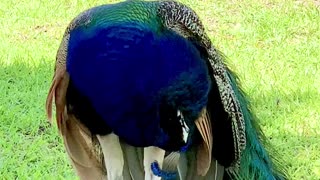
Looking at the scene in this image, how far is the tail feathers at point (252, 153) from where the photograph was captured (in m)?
2.51

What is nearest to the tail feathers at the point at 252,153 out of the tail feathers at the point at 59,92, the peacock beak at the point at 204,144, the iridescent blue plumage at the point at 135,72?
the peacock beak at the point at 204,144

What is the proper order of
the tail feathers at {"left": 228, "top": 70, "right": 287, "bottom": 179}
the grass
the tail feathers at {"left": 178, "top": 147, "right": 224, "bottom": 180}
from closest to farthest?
the tail feathers at {"left": 178, "top": 147, "right": 224, "bottom": 180} → the tail feathers at {"left": 228, "top": 70, "right": 287, "bottom": 179} → the grass

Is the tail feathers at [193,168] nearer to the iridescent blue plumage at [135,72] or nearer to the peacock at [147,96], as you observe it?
the peacock at [147,96]

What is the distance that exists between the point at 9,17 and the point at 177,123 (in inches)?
147

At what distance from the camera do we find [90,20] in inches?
83.0

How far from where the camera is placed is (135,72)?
203 centimetres

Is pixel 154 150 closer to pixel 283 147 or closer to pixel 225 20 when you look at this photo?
pixel 283 147

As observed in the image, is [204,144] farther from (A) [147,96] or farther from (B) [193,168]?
(A) [147,96]

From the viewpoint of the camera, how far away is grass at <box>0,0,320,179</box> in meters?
3.53

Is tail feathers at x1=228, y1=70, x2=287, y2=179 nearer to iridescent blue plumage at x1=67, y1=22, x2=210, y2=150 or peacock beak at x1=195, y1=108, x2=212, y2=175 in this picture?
peacock beak at x1=195, y1=108, x2=212, y2=175

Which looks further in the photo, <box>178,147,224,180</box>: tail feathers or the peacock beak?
<box>178,147,224,180</box>: tail feathers

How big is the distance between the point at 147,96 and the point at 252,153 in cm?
65

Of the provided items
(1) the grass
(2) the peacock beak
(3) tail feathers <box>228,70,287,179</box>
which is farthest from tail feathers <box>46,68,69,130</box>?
(1) the grass

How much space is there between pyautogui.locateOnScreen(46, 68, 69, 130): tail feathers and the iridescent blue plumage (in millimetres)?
38
